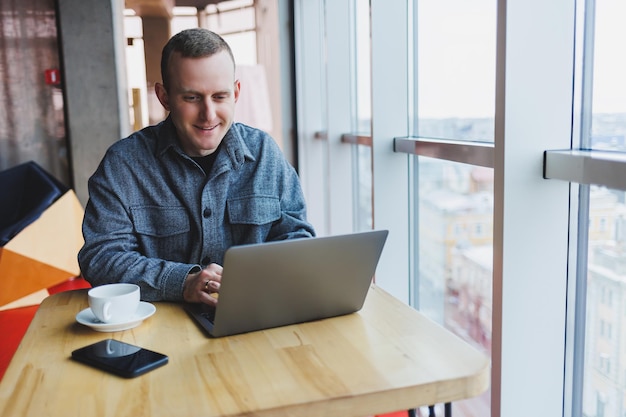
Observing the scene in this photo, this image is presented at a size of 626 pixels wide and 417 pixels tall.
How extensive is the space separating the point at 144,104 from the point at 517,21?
4.37 meters

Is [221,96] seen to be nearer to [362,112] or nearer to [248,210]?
[248,210]

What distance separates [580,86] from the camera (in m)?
1.58

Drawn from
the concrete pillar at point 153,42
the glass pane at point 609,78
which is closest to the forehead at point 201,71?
the glass pane at point 609,78

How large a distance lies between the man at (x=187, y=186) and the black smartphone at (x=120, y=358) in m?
0.34

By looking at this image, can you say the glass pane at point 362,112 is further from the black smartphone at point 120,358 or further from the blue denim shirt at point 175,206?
the black smartphone at point 120,358

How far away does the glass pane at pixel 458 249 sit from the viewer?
204 cm

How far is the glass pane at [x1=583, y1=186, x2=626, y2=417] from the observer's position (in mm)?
1468

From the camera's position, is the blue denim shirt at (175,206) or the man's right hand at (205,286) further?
the blue denim shirt at (175,206)

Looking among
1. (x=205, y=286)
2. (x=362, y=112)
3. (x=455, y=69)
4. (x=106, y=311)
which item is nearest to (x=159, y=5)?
(x=362, y=112)

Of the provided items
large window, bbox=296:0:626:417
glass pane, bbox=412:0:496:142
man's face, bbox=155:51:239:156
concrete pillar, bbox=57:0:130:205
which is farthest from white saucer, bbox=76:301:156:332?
concrete pillar, bbox=57:0:130:205

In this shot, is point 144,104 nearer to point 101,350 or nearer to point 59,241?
point 59,241

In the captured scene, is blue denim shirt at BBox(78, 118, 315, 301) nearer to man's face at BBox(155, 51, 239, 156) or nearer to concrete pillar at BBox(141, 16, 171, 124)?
man's face at BBox(155, 51, 239, 156)

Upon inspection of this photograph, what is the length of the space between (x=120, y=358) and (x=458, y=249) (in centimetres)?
144

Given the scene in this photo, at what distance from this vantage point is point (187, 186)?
1650 millimetres
